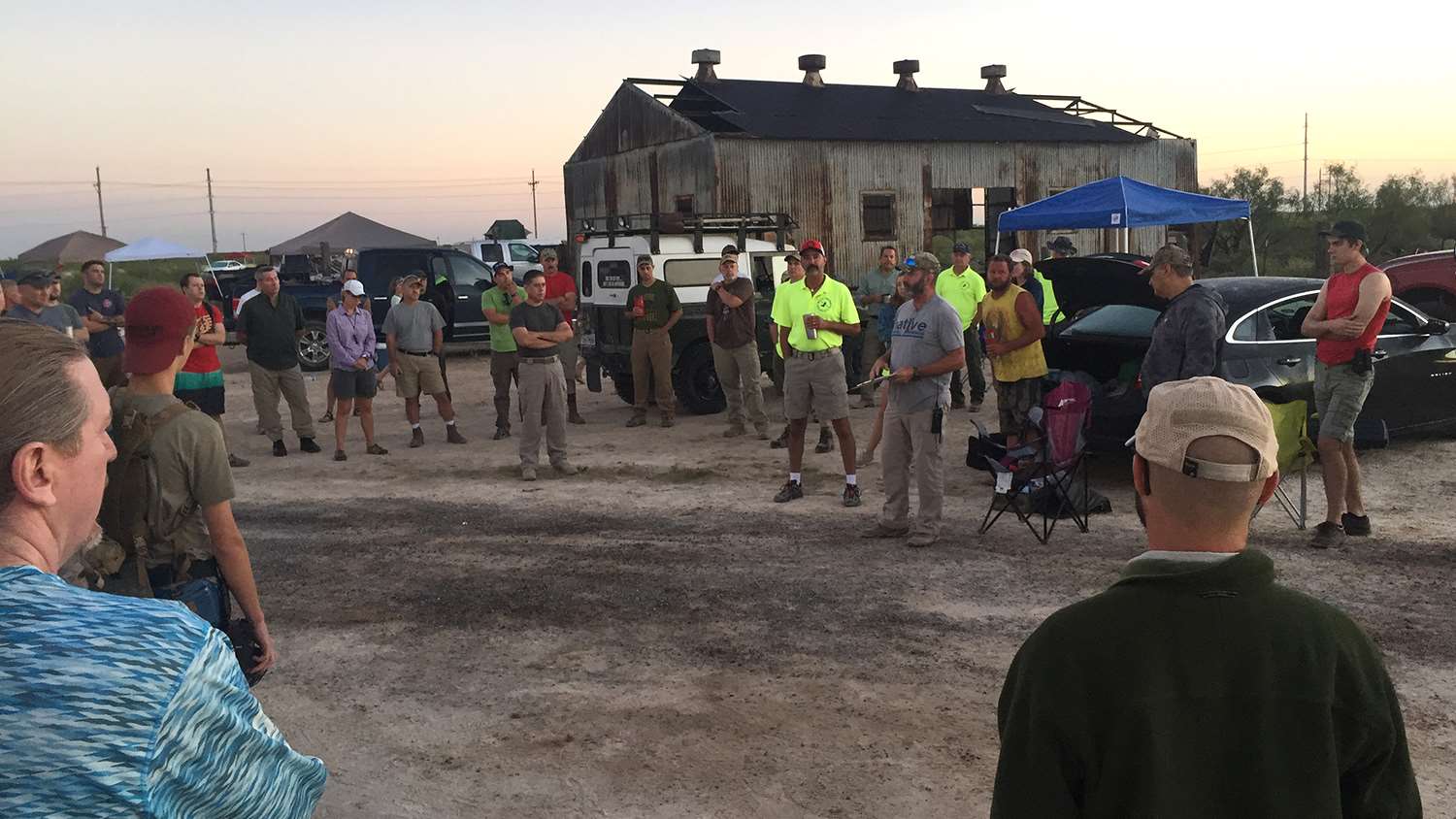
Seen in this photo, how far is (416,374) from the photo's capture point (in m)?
12.1

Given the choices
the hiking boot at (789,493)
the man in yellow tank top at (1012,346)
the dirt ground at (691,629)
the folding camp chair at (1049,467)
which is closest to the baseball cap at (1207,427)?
the dirt ground at (691,629)

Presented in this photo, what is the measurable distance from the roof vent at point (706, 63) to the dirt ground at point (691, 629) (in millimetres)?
20676

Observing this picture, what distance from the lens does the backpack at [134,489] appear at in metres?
3.35

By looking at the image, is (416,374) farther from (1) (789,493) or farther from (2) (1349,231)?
(2) (1349,231)

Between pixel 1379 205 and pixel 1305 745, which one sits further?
pixel 1379 205

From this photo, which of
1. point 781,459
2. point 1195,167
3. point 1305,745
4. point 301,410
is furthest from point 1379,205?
point 1305,745

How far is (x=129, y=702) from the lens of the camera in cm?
128

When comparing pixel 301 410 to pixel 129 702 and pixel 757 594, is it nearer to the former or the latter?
pixel 757 594

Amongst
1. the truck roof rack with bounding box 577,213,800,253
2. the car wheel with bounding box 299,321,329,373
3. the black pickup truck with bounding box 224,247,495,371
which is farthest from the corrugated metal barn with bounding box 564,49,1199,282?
the truck roof rack with bounding box 577,213,800,253

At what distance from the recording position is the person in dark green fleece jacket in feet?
5.71

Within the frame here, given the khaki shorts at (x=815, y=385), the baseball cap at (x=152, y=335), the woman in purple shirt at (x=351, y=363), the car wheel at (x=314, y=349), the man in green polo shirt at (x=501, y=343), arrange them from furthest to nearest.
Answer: the car wheel at (x=314, y=349)
the man in green polo shirt at (x=501, y=343)
the woman in purple shirt at (x=351, y=363)
the khaki shorts at (x=815, y=385)
the baseball cap at (x=152, y=335)

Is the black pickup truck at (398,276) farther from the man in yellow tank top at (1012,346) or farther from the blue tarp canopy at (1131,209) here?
the man in yellow tank top at (1012,346)

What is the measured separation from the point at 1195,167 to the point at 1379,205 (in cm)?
1073

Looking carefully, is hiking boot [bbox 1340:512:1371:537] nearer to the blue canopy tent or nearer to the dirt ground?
the dirt ground
